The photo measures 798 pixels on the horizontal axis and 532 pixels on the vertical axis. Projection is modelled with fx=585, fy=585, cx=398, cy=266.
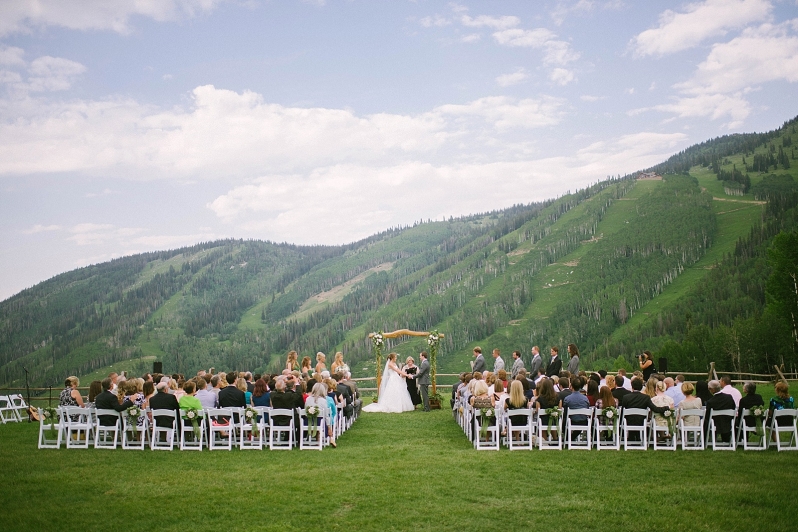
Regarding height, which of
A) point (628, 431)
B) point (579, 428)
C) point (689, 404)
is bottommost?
point (628, 431)

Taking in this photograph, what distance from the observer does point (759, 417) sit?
13.1 metres

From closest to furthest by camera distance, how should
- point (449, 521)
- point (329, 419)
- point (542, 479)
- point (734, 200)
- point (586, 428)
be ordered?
point (449, 521) < point (542, 479) < point (586, 428) < point (329, 419) < point (734, 200)

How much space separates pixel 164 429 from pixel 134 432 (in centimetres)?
85

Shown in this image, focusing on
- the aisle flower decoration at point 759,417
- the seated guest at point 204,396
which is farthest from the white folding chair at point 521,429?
the seated guest at point 204,396

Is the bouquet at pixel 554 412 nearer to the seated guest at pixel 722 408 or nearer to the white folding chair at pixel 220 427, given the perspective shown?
the seated guest at pixel 722 408

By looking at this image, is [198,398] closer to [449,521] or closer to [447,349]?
[449,521]

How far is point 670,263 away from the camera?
154500 millimetres

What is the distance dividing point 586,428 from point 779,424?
4.88 metres

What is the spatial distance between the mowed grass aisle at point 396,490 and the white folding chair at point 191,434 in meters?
0.66

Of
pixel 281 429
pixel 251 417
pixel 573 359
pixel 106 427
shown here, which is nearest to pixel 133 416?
pixel 106 427

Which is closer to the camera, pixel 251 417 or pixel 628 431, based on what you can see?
pixel 251 417

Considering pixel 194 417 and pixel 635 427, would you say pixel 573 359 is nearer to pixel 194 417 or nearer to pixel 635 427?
pixel 635 427

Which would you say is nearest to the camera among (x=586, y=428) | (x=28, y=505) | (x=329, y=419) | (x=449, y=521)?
(x=449, y=521)

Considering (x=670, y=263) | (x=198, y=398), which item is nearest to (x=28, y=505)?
(x=198, y=398)
